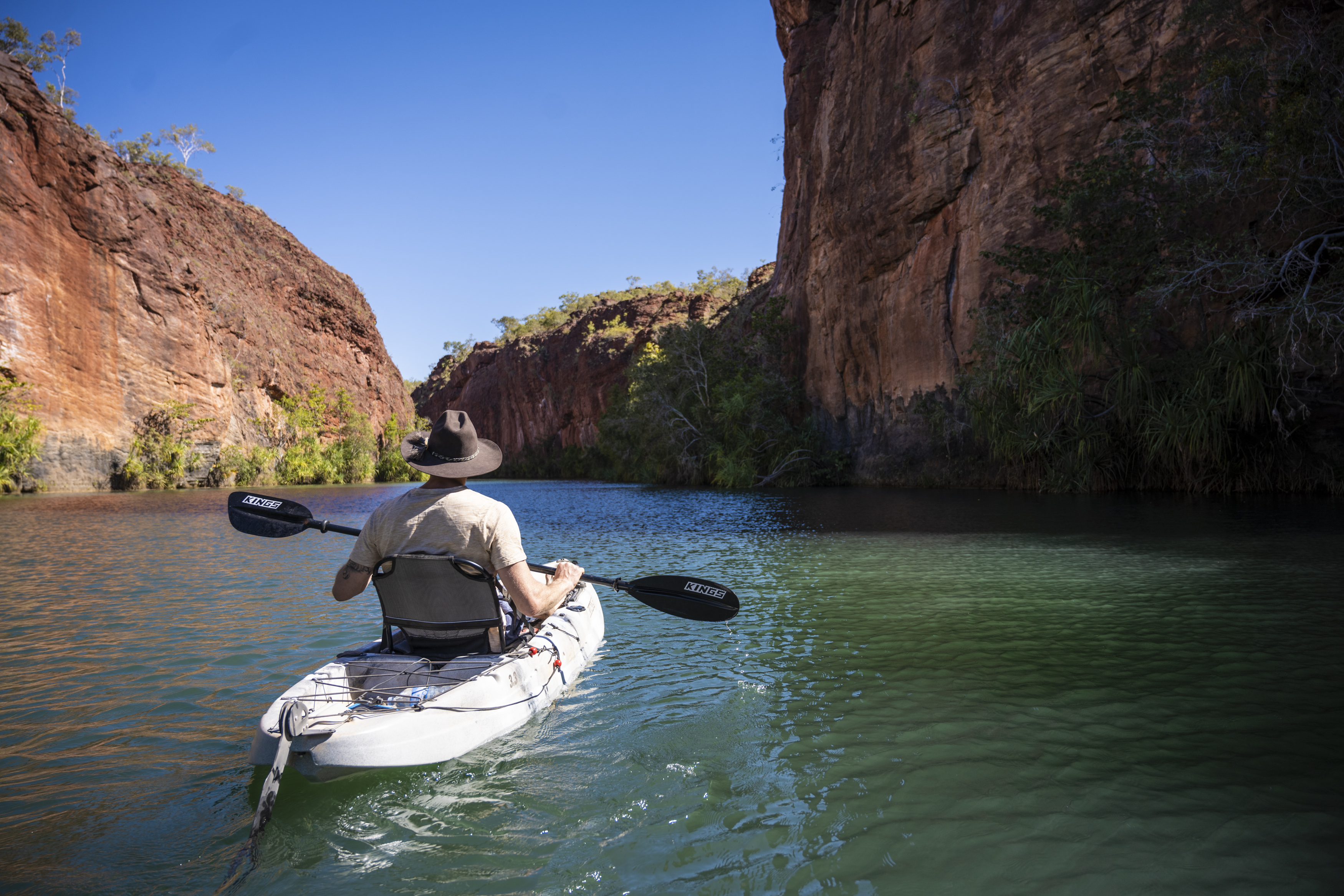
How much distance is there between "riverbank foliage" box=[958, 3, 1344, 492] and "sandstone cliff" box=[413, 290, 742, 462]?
40997 mm

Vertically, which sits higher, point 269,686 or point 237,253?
point 237,253

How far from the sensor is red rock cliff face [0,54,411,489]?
3206cm

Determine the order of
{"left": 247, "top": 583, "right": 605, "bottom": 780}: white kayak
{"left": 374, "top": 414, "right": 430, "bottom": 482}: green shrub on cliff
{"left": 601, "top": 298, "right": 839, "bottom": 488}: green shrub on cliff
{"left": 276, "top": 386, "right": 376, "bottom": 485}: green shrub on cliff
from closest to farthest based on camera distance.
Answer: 1. {"left": 247, "top": 583, "right": 605, "bottom": 780}: white kayak
2. {"left": 601, "top": 298, "right": 839, "bottom": 488}: green shrub on cliff
3. {"left": 276, "top": 386, "right": 376, "bottom": 485}: green shrub on cliff
4. {"left": 374, "top": 414, "right": 430, "bottom": 482}: green shrub on cliff

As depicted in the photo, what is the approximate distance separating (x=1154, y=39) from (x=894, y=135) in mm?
10312

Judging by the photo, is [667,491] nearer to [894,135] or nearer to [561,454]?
[894,135]

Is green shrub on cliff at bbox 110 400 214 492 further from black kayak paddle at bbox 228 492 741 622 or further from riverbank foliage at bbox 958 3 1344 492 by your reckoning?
riverbank foliage at bbox 958 3 1344 492

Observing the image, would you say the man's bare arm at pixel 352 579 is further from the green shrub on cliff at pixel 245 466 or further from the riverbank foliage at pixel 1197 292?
the green shrub on cliff at pixel 245 466

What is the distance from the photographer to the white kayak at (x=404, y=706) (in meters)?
3.52

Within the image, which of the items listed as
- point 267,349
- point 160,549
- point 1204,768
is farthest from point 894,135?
point 267,349

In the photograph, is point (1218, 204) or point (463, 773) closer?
point (463, 773)

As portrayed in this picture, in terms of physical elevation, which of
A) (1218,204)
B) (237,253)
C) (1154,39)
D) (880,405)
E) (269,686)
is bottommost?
(269,686)

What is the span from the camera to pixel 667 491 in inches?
1270

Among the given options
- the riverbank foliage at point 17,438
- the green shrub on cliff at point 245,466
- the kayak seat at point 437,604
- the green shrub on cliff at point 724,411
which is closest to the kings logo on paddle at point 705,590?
the kayak seat at point 437,604

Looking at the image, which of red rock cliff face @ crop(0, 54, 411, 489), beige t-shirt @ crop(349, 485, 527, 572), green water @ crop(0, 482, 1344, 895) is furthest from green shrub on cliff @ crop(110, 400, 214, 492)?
beige t-shirt @ crop(349, 485, 527, 572)
